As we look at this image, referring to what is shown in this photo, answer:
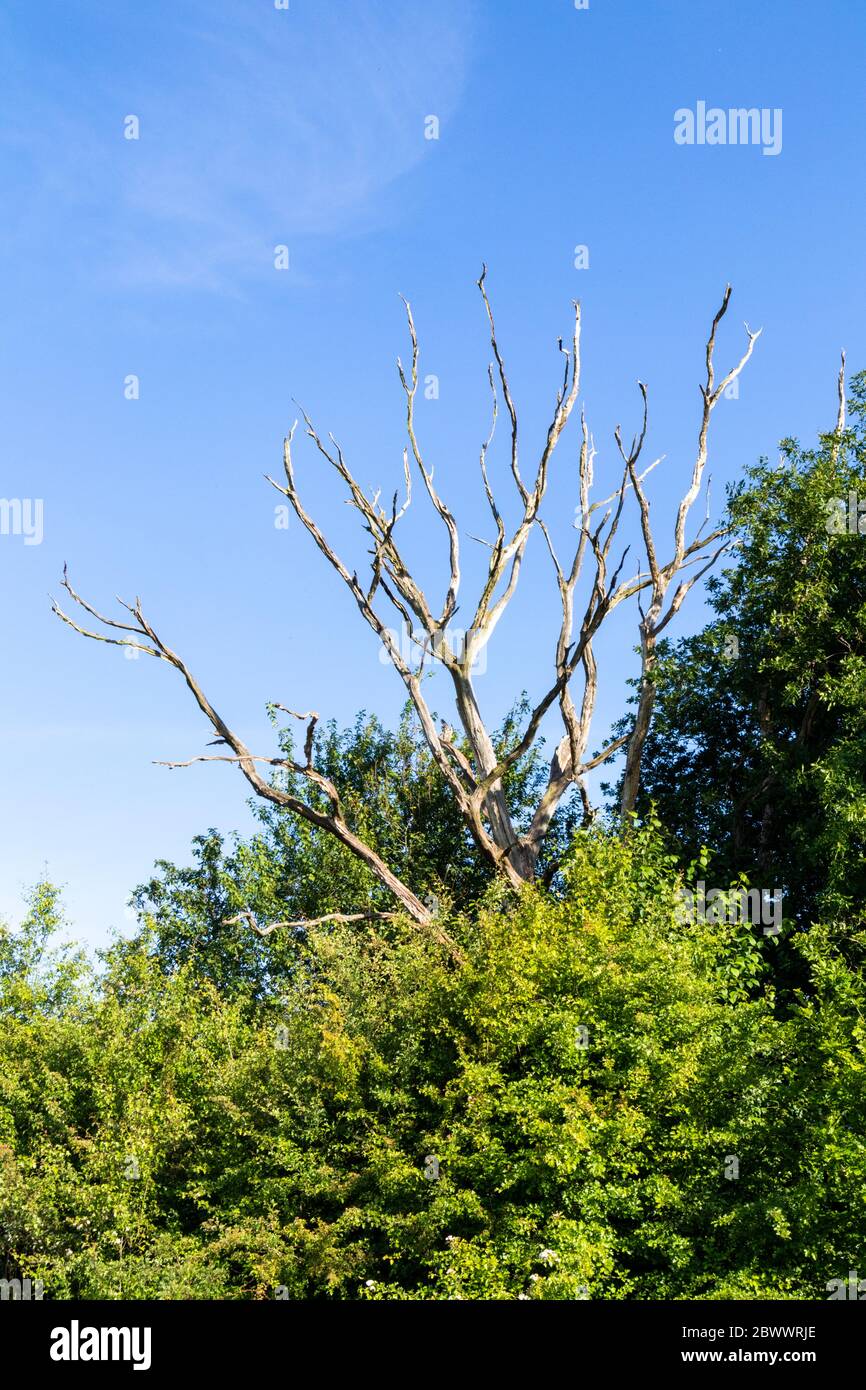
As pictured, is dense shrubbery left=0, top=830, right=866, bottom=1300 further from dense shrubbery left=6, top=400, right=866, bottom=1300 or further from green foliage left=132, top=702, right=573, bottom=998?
green foliage left=132, top=702, right=573, bottom=998

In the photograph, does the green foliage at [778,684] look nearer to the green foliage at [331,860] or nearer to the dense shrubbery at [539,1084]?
the dense shrubbery at [539,1084]

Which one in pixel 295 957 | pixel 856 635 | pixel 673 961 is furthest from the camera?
pixel 295 957

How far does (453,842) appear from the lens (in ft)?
97.8

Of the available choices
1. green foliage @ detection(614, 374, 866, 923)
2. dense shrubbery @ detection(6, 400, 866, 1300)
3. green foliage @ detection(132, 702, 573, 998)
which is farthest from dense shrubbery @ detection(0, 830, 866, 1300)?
green foliage @ detection(132, 702, 573, 998)

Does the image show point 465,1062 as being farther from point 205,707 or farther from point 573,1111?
point 205,707

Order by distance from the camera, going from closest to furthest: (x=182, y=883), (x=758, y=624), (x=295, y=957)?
(x=758, y=624) → (x=295, y=957) → (x=182, y=883)

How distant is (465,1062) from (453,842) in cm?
1685

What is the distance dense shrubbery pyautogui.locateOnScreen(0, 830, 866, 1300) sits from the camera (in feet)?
36.3

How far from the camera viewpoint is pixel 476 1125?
12516 millimetres

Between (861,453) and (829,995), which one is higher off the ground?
(861,453)
